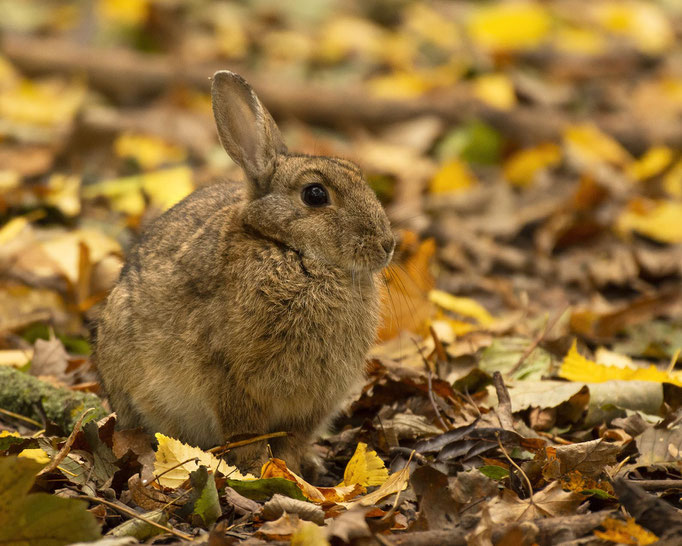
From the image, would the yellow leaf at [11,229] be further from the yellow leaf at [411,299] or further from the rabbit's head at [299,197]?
the yellow leaf at [411,299]

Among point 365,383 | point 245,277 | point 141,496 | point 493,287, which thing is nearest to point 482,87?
point 493,287

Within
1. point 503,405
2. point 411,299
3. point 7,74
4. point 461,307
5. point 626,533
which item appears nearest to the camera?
point 626,533

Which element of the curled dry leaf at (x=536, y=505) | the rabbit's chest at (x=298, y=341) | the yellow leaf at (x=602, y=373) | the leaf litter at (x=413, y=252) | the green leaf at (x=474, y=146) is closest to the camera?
the curled dry leaf at (x=536, y=505)

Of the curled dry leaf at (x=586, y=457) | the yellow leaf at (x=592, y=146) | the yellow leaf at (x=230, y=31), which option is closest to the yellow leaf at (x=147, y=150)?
the yellow leaf at (x=230, y=31)

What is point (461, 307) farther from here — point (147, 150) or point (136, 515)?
point (147, 150)

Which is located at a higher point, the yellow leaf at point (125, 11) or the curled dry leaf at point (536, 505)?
the yellow leaf at point (125, 11)

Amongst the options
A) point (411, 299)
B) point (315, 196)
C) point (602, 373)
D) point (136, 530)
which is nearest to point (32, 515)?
point (136, 530)
